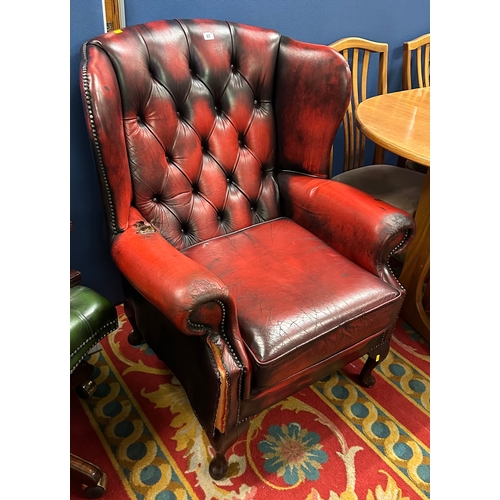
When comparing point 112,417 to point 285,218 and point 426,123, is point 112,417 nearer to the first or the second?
point 285,218

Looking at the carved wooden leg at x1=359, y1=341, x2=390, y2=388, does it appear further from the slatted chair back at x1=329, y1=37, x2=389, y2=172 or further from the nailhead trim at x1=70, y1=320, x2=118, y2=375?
the slatted chair back at x1=329, y1=37, x2=389, y2=172

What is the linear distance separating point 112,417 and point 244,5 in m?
1.45

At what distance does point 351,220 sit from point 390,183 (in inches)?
23.2

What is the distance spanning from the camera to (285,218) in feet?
5.38

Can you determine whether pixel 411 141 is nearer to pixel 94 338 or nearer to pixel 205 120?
pixel 205 120

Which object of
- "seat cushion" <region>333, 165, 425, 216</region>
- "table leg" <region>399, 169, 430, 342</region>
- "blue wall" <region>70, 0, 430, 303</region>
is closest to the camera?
"blue wall" <region>70, 0, 430, 303</region>

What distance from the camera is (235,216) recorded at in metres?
1.57

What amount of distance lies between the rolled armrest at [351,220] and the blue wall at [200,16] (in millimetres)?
635

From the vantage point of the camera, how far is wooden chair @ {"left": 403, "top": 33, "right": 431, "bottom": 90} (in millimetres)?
2176

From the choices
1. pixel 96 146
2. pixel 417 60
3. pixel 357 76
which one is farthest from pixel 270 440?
pixel 417 60

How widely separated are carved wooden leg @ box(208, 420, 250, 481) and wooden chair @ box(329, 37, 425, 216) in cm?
103

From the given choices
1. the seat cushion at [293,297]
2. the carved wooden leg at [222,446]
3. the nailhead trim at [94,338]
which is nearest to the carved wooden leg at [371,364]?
the seat cushion at [293,297]

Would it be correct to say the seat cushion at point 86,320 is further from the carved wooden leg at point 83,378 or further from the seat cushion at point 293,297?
the seat cushion at point 293,297

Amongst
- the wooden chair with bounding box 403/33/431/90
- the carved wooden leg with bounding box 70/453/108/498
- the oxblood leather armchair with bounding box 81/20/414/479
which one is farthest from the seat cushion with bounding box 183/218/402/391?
the wooden chair with bounding box 403/33/431/90
